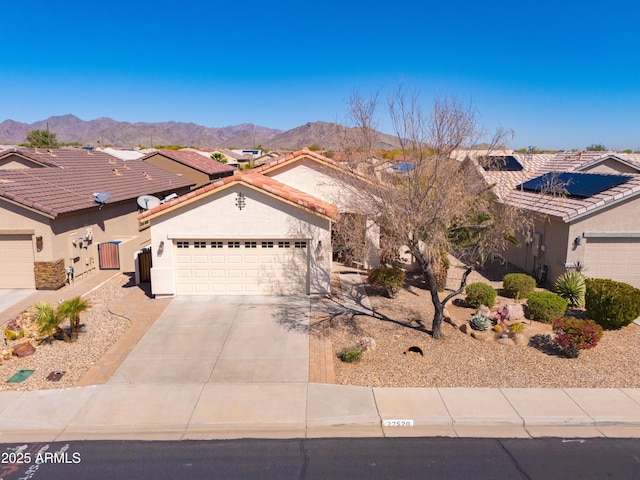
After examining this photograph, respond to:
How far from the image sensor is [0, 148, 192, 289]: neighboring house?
17.0m

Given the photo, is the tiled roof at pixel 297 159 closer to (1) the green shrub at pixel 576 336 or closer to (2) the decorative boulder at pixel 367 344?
(2) the decorative boulder at pixel 367 344

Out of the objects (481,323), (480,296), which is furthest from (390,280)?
(481,323)

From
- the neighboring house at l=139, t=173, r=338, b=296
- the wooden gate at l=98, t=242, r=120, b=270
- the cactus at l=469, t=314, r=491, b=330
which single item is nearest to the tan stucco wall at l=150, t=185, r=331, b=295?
the neighboring house at l=139, t=173, r=338, b=296

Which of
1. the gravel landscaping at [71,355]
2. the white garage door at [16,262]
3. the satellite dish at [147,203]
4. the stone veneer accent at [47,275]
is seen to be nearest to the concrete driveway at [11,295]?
the white garage door at [16,262]

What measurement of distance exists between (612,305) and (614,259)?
4932 mm

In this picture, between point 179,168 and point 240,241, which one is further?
point 179,168

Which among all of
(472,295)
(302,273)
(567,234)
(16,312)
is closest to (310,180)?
(302,273)

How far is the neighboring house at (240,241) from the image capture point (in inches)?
612

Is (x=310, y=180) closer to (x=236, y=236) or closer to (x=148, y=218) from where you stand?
(x=236, y=236)

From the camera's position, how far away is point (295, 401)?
9367 millimetres

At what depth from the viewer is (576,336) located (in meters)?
11.1

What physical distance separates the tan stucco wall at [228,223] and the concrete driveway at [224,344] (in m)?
1.45

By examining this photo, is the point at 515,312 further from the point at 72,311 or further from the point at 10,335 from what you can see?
the point at 10,335

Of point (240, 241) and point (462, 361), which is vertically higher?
point (240, 241)
